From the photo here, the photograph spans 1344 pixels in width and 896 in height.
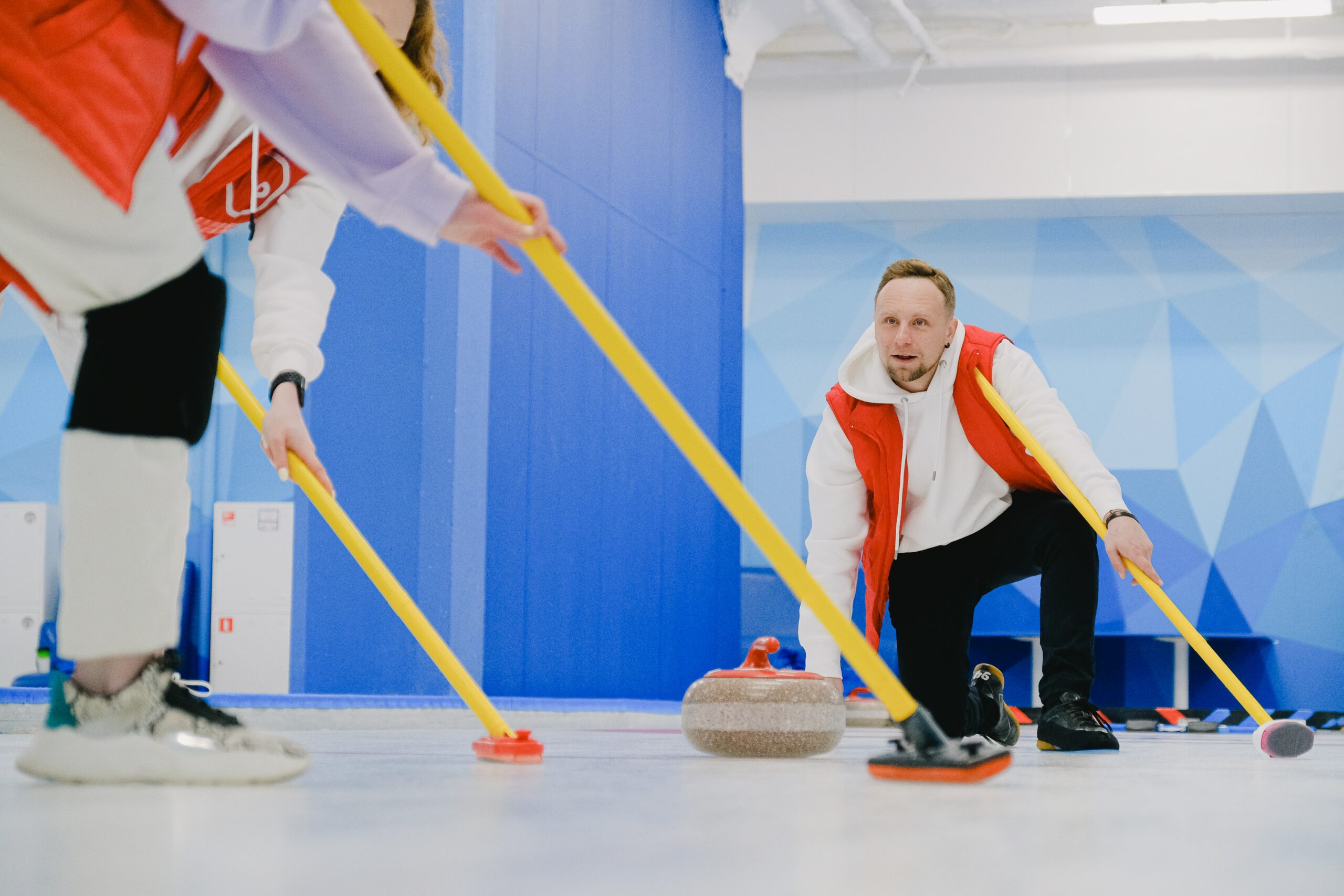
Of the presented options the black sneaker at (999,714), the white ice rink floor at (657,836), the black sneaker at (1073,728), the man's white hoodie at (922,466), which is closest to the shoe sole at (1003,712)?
the black sneaker at (999,714)

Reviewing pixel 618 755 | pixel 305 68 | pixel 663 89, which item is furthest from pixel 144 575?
pixel 663 89

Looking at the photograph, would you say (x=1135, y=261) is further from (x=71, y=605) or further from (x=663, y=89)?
(x=71, y=605)

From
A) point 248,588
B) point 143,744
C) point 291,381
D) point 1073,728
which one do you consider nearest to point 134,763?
point 143,744

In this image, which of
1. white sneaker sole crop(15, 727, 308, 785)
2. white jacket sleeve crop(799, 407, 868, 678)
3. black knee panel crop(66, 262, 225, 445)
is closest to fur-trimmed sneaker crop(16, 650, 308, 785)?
white sneaker sole crop(15, 727, 308, 785)

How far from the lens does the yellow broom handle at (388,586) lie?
150cm

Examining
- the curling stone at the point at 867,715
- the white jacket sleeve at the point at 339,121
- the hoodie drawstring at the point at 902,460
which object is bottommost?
the curling stone at the point at 867,715

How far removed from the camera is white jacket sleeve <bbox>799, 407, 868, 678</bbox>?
2447 millimetres

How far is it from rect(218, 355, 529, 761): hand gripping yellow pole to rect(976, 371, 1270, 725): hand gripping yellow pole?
1.18 metres

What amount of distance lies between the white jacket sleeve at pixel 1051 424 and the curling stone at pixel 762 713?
76 cm

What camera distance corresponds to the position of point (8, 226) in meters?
1.00

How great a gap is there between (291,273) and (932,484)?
1453mm

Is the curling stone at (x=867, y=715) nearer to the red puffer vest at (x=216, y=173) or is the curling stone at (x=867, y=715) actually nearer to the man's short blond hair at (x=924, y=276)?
the man's short blond hair at (x=924, y=276)

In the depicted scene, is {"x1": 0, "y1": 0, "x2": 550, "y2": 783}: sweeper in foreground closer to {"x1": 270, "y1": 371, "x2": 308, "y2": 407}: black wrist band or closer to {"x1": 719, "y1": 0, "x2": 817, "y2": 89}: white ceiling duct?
{"x1": 270, "y1": 371, "x2": 308, "y2": 407}: black wrist band

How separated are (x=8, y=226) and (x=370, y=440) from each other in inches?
115
